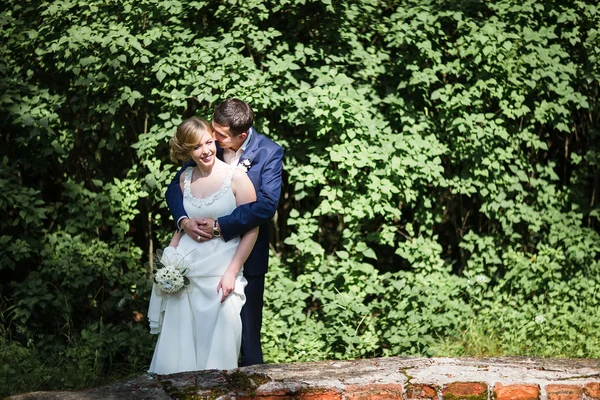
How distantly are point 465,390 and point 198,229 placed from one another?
1.82m

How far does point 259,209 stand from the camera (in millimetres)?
4078

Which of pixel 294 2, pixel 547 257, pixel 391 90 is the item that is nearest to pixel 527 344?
pixel 547 257

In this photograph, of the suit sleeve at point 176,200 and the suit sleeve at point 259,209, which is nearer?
the suit sleeve at point 259,209

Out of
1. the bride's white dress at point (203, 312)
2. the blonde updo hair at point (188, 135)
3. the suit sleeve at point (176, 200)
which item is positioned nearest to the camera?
the blonde updo hair at point (188, 135)

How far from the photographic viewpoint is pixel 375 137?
19.4 feet

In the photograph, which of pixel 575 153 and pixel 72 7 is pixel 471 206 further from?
pixel 72 7

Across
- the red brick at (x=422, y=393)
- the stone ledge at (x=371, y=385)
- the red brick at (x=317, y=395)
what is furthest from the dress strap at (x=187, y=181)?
the red brick at (x=422, y=393)

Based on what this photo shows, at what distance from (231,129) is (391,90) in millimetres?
2409

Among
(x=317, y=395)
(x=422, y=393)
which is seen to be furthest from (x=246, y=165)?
(x=422, y=393)

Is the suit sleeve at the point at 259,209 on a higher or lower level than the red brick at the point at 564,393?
higher

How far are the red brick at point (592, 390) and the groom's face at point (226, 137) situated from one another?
7.50ft

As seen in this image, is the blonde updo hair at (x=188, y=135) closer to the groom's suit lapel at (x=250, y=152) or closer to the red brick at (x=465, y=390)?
the groom's suit lapel at (x=250, y=152)

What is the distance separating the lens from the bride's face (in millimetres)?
4008

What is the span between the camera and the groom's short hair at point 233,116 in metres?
4.13
